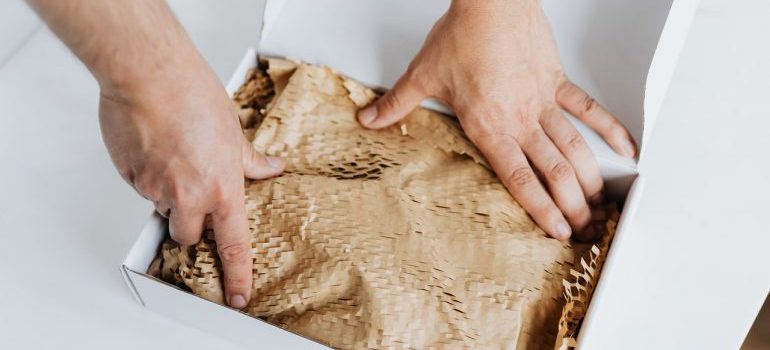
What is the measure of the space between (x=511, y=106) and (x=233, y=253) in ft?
0.99

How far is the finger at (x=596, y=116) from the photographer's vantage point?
77 centimetres

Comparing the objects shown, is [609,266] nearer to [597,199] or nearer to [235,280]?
[597,199]

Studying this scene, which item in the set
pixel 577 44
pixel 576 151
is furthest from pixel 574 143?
pixel 577 44

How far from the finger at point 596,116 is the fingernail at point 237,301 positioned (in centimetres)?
36

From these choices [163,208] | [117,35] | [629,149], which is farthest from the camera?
[629,149]

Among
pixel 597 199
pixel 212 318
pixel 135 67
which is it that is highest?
pixel 135 67

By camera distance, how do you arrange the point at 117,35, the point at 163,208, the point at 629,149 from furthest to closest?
the point at 629,149
the point at 163,208
the point at 117,35

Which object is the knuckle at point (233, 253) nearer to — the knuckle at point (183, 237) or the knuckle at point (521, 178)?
the knuckle at point (183, 237)

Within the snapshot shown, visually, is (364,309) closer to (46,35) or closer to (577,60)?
(577,60)

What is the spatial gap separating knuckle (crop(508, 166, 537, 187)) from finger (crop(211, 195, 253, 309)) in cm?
25

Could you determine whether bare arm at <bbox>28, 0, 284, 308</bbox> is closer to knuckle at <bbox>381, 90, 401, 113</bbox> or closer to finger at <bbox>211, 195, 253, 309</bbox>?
finger at <bbox>211, 195, 253, 309</bbox>

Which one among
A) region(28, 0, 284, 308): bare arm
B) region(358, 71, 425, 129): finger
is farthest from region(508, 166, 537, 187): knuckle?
region(28, 0, 284, 308): bare arm

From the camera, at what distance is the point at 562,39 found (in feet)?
2.74

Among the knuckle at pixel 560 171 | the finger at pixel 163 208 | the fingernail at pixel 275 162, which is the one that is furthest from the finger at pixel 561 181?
the finger at pixel 163 208
